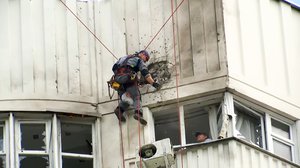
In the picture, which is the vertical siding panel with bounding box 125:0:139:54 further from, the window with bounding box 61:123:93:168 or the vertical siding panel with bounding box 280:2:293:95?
the vertical siding panel with bounding box 280:2:293:95

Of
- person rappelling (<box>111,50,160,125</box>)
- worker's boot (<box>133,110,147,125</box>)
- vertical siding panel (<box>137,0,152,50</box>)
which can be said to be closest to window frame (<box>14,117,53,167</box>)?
person rappelling (<box>111,50,160,125</box>)

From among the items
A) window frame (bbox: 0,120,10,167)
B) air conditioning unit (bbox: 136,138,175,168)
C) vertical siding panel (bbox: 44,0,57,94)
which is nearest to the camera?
air conditioning unit (bbox: 136,138,175,168)

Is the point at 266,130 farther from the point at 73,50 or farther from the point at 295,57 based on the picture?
the point at 73,50

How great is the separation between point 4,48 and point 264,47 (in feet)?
15.2

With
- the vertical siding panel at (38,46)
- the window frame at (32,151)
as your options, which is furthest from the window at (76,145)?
the vertical siding panel at (38,46)

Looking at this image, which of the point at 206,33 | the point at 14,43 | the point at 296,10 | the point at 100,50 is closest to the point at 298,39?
the point at 296,10

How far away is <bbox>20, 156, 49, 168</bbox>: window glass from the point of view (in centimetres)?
2309

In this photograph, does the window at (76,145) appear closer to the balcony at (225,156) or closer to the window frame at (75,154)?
the window frame at (75,154)

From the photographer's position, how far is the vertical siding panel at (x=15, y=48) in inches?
929

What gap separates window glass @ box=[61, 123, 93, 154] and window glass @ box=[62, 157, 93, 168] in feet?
0.57

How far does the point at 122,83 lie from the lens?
23328mm

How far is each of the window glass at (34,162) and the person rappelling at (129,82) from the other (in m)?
1.51

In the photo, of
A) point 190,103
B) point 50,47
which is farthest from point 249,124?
point 50,47

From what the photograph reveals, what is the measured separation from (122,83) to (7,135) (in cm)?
219
